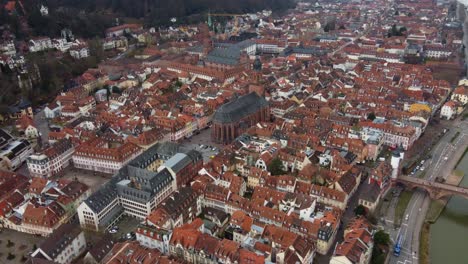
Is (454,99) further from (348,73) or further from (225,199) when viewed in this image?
(225,199)

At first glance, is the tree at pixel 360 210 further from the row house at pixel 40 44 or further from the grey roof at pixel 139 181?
the row house at pixel 40 44

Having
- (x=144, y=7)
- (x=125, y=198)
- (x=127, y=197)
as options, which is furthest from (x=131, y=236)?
(x=144, y=7)

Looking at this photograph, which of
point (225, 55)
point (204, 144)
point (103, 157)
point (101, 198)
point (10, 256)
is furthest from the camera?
point (225, 55)

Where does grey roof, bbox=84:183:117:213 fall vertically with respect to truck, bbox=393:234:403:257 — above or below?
above

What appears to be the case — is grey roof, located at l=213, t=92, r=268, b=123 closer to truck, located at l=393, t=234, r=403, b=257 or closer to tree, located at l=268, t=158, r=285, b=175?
A: tree, located at l=268, t=158, r=285, b=175

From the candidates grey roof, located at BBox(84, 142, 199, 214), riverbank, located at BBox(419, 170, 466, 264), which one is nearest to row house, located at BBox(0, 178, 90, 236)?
grey roof, located at BBox(84, 142, 199, 214)

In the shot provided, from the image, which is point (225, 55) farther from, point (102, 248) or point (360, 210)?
point (102, 248)
